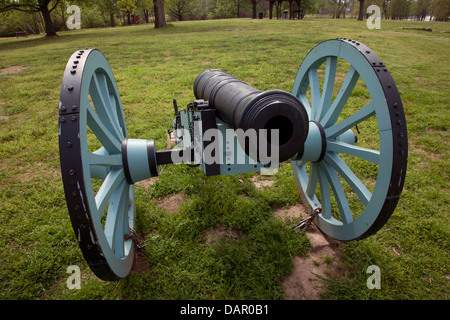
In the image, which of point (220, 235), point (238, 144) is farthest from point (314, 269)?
point (238, 144)

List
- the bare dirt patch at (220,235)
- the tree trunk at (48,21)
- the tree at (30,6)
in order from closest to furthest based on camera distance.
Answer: the bare dirt patch at (220,235), the tree at (30,6), the tree trunk at (48,21)

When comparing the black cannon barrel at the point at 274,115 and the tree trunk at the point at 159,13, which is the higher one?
the tree trunk at the point at 159,13

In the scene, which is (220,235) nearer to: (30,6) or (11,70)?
(11,70)

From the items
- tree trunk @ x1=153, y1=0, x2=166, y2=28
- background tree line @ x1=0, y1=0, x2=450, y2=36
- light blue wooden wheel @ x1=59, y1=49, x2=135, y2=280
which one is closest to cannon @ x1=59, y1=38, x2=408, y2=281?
light blue wooden wheel @ x1=59, y1=49, x2=135, y2=280

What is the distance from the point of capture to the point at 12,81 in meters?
8.19

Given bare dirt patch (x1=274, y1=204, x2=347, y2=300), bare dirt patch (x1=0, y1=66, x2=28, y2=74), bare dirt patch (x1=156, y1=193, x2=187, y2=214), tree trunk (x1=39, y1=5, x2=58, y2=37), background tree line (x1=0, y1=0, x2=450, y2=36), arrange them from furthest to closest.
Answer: background tree line (x1=0, y1=0, x2=450, y2=36)
tree trunk (x1=39, y1=5, x2=58, y2=37)
bare dirt patch (x1=0, y1=66, x2=28, y2=74)
bare dirt patch (x1=156, y1=193, x2=187, y2=214)
bare dirt patch (x1=274, y1=204, x2=347, y2=300)

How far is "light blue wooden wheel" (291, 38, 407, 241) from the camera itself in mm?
1577

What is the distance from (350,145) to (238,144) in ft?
2.65

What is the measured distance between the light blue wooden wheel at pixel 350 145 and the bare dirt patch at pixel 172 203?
4.00 ft

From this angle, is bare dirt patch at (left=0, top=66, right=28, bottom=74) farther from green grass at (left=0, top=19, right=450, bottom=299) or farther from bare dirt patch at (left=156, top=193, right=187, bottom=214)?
bare dirt patch at (left=156, top=193, right=187, bottom=214)

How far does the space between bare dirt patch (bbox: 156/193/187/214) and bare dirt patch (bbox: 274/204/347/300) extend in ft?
4.09

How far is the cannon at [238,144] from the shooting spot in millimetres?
1300

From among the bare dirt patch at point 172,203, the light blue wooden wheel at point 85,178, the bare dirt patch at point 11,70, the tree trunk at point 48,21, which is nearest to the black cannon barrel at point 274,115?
the light blue wooden wheel at point 85,178

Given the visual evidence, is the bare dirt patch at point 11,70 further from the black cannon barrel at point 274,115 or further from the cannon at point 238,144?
the black cannon barrel at point 274,115
